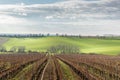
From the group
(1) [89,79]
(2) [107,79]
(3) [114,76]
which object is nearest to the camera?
(1) [89,79]

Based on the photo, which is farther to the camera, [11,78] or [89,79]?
[11,78]

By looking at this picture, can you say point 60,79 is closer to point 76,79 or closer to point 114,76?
point 76,79

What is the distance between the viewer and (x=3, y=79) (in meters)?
41.8

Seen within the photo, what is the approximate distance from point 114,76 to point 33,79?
12664 mm

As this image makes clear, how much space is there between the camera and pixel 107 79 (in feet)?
141

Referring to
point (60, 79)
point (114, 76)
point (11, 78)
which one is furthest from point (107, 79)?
point (11, 78)

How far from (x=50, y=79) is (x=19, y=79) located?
13.3 feet

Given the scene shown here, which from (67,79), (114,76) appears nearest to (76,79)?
(67,79)

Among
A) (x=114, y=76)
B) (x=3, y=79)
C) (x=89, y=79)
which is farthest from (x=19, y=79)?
(x=114, y=76)

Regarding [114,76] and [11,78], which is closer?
[11,78]

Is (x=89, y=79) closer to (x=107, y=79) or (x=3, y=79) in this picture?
(x=107, y=79)

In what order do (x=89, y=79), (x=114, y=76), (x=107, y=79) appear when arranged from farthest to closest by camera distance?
1. (x=114, y=76)
2. (x=107, y=79)
3. (x=89, y=79)

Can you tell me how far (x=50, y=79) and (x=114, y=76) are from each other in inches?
412

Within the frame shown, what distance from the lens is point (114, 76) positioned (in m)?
46.5
